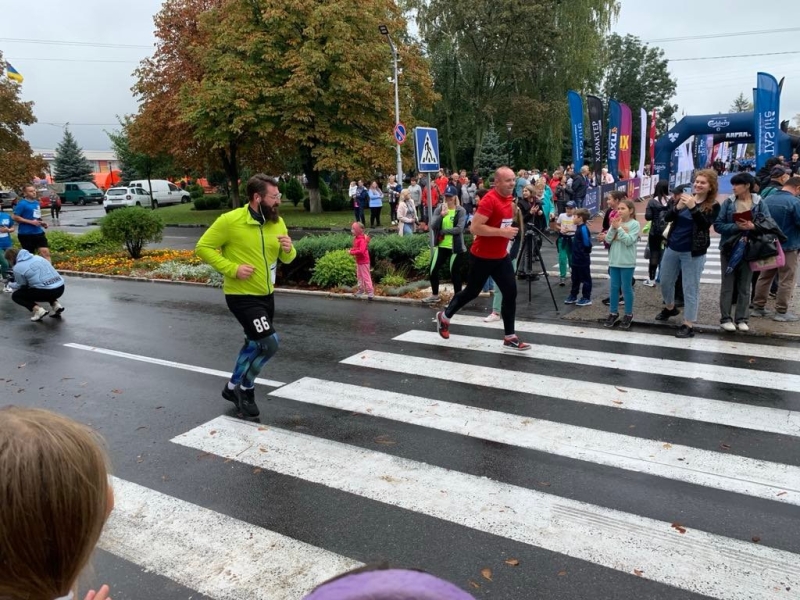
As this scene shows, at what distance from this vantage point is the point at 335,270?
11.8 metres

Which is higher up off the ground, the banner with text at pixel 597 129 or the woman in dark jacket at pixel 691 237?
the banner with text at pixel 597 129

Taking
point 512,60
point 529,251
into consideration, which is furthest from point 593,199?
point 512,60

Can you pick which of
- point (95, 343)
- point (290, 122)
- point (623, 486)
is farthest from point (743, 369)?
point (290, 122)

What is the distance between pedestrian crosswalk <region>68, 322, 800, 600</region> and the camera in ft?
11.1

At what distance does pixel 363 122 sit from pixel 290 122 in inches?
143

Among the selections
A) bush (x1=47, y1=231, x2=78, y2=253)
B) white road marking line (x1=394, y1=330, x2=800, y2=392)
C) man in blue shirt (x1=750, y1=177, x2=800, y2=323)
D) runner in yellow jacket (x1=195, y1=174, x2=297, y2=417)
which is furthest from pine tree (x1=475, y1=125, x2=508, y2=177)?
runner in yellow jacket (x1=195, y1=174, x2=297, y2=417)

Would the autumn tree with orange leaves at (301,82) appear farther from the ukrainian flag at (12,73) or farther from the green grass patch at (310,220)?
the ukrainian flag at (12,73)

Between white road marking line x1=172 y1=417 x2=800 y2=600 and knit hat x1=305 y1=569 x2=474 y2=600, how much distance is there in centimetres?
276

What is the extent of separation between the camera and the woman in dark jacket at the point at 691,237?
7.51m

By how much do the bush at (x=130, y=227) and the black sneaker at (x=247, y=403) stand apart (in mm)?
12561

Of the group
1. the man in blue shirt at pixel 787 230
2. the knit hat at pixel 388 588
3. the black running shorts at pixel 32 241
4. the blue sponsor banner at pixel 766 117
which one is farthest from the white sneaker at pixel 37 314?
the blue sponsor banner at pixel 766 117

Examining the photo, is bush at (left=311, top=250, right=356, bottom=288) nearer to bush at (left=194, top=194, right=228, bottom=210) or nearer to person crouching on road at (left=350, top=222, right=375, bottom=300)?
person crouching on road at (left=350, top=222, right=375, bottom=300)

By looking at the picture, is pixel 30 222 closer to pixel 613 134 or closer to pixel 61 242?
pixel 61 242

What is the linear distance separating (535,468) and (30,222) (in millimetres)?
12869
